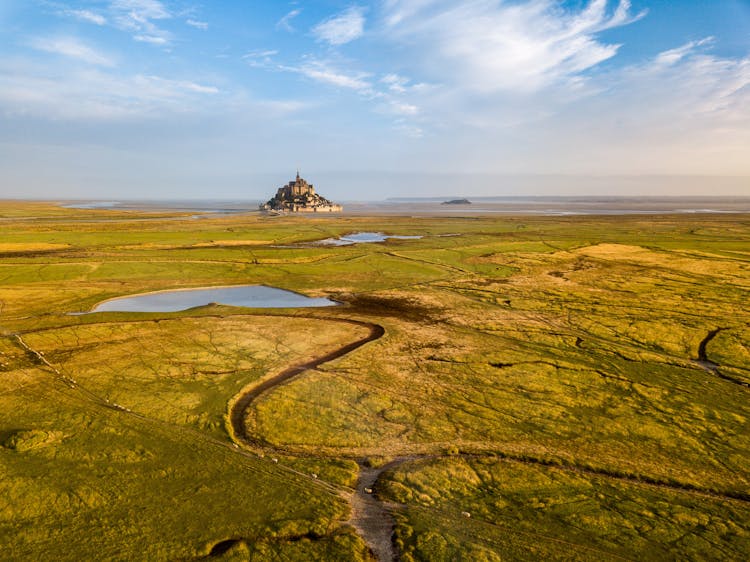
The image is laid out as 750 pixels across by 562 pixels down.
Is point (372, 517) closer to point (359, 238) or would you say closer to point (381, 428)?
point (381, 428)

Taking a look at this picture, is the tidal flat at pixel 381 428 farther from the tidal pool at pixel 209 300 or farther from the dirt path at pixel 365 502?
the tidal pool at pixel 209 300

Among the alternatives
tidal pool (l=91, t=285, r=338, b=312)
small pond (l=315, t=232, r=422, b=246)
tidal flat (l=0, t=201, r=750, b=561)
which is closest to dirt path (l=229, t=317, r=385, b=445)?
tidal flat (l=0, t=201, r=750, b=561)

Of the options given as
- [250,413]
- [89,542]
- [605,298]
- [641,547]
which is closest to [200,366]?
[250,413]

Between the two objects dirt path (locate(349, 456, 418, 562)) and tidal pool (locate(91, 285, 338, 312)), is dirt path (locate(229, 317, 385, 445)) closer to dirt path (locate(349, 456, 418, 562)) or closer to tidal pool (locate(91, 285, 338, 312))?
dirt path (locate(349, 456, 418, 562))

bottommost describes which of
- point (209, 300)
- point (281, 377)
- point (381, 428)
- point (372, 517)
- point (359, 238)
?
point (372, 517)

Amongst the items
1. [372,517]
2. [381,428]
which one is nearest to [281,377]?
[381,428]

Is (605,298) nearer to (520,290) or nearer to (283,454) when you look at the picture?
(520,290)
